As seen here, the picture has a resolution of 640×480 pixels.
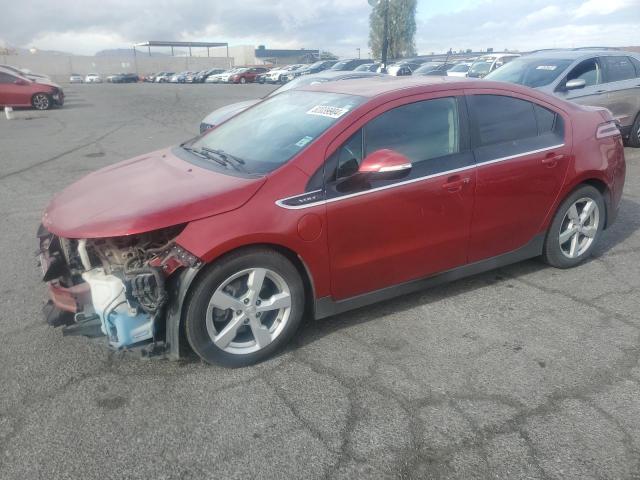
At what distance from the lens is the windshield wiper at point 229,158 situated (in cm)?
324

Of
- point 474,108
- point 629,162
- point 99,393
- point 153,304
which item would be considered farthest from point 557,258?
point 629,162

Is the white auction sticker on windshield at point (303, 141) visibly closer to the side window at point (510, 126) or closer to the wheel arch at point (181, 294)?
the wheel arch at point (181, 294)

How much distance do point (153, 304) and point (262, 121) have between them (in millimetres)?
1728

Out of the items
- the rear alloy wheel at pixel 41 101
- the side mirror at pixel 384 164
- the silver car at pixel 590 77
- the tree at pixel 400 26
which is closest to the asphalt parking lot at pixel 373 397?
the side mirror at pixel 384 164

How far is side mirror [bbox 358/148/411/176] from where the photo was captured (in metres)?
3.00

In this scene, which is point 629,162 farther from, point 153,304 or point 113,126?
point 113,126

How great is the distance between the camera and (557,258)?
427 centimetres

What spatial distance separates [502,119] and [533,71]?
575cm

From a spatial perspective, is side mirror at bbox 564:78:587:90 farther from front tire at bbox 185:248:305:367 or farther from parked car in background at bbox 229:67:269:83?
parked car in background at bbox 229:67:269:83

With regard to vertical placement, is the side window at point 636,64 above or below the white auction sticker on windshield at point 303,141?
above

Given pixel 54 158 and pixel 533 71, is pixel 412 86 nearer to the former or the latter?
pixel 533 71

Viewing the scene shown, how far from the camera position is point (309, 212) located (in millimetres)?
2998

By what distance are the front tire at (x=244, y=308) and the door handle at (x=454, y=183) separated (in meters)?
1.19

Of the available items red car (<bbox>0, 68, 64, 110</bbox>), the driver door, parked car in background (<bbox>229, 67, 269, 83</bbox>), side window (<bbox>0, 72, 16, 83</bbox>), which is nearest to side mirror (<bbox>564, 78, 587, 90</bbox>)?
the driver door
